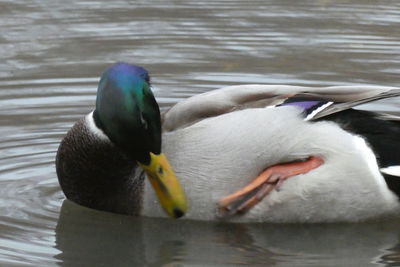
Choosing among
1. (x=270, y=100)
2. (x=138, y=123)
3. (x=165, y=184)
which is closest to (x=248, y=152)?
(x=270, y=100)

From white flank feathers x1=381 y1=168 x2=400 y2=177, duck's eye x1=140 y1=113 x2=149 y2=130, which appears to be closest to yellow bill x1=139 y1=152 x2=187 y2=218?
duck's eye x1=140 y1=113 x2=149 y2=130

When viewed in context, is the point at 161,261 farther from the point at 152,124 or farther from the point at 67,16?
the point at 67,16

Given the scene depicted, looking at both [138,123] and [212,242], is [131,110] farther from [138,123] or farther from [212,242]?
[212,242]

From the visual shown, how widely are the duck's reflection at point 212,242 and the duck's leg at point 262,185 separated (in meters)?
0.15

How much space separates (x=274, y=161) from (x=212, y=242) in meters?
0.49

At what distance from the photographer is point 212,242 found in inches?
249

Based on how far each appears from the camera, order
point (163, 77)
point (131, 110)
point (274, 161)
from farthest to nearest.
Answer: point (163, 77) < point (274, 161) < point (131, 110)

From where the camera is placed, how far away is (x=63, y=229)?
6527 mm

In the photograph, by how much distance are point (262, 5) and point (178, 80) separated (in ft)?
7.10

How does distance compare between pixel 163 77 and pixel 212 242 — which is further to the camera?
pixel 163 77

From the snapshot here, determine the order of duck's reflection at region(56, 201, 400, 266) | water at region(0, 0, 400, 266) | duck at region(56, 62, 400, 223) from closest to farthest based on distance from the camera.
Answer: duck's reflection at region(56, 201, 400, 266) → water at region(0, 0, 400, 266) → duck at region(56, 62, 400, 223)

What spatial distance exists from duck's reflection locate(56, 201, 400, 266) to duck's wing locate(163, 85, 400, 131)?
1.76 feet

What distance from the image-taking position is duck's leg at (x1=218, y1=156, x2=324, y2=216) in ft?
20.7

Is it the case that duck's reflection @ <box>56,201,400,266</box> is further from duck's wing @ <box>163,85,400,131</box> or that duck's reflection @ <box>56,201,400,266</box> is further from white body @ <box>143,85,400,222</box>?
duck's wing @ <box>163,85,400,131</box>
